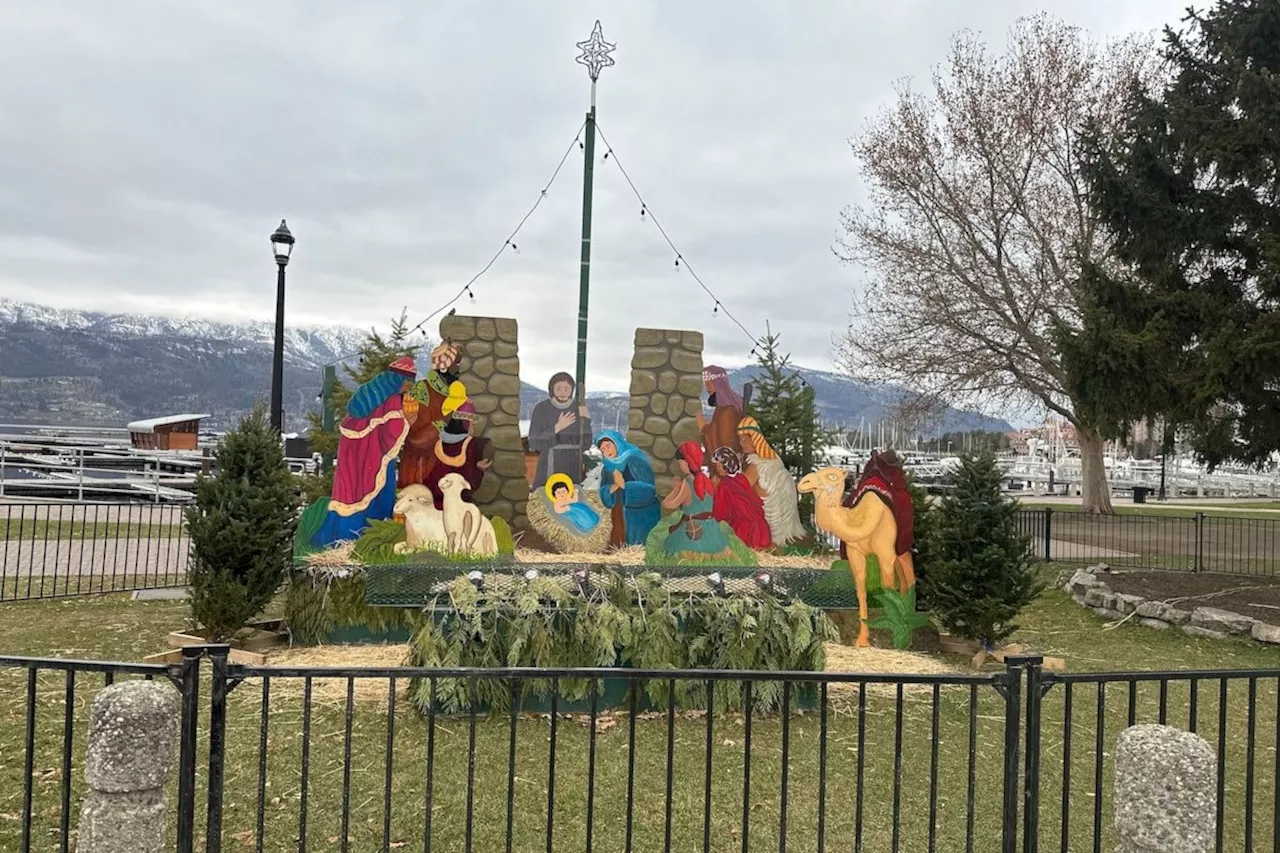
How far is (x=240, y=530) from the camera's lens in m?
7.30

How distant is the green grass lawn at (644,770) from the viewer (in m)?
3.91

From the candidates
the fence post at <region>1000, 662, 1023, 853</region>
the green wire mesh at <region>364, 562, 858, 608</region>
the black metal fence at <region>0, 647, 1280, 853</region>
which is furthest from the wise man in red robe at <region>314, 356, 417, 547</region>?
the fence post at <region>1000, 662, 1023, 853</region>

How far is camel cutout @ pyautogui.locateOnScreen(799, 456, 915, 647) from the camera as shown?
7934mm

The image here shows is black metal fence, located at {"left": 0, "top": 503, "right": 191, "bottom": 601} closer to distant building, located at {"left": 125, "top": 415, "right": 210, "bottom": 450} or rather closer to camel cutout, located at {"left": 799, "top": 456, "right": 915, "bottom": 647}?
camel cutout, located at {"left": 799, "top": 456, "right": 915, "bottom": 647}

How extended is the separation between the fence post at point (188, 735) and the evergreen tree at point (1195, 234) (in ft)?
33.6

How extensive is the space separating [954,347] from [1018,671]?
65.8ft

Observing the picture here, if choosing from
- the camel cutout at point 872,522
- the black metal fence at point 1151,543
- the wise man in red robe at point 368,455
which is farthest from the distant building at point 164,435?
the camel cutout at point 872,522

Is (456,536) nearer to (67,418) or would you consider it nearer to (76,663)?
(76,663)

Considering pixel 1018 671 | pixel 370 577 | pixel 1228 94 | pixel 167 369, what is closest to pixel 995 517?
pixel 1018 671

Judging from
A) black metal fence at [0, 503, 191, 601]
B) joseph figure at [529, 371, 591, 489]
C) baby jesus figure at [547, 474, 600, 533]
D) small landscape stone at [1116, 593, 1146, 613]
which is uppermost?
joseph figure at [529, 371, 591, 489]

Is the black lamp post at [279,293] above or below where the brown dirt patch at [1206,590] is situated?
above

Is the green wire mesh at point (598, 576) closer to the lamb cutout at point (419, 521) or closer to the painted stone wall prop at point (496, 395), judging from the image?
the lamb cutout at point (419, 521)

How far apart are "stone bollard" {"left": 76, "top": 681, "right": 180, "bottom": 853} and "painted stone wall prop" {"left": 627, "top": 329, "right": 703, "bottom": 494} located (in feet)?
25.2

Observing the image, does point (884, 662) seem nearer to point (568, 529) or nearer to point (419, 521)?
point (568, 529)
